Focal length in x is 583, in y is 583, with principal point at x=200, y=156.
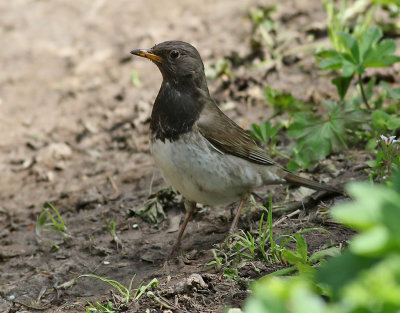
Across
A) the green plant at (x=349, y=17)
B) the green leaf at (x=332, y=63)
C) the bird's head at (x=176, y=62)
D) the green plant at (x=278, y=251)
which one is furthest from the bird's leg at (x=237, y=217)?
the green plant at (x=349, y=17)

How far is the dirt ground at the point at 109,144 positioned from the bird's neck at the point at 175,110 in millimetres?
1118

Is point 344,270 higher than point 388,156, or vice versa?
point 344,270

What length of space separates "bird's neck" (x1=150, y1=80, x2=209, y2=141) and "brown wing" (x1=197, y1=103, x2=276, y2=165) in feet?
0.32

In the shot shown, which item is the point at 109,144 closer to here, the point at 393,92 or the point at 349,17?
the point at 393,92

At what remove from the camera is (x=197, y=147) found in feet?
16.7

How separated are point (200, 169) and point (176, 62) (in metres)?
1.15

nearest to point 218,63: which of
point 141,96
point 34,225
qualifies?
point 141,96

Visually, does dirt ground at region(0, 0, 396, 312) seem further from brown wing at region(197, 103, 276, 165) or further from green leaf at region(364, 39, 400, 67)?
green leaf at region(364, 39, 400, 67)

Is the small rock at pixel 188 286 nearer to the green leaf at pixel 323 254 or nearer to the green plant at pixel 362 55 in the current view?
the green leaf at pixel 323 254

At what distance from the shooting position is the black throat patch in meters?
5.13

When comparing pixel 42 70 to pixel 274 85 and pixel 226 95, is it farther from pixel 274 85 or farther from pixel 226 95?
pixel 274 85

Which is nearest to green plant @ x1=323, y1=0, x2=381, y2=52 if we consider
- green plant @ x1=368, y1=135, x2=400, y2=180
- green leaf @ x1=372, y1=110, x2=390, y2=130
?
green leaf @ x1=372, y1=110, x2=390, y2=130

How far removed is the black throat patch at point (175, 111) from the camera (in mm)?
5133

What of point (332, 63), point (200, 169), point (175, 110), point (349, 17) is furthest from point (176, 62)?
point (349, 17)
